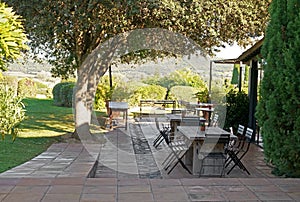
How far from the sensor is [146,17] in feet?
26.4

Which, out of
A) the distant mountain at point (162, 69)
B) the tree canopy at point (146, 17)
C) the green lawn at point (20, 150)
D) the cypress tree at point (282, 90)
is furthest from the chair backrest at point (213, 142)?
the distant mountain at point (162, 69)

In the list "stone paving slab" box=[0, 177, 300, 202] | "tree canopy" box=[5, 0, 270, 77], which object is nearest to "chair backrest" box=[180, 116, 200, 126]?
"tree canopy" box=[5, 0, 270, 77]

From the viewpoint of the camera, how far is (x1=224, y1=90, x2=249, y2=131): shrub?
33.9 feet

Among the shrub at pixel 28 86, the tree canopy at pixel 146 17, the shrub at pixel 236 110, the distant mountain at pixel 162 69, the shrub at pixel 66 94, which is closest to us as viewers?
the tree canopy at pixel 146 17

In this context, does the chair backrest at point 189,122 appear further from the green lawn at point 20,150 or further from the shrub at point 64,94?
the shrub at point 64,94

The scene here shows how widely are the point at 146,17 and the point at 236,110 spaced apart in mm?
3961

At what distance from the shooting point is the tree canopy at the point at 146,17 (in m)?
6.91

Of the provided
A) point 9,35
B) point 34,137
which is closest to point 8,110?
point 9,35

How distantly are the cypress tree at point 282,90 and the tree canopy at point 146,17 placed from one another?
5.45 ft

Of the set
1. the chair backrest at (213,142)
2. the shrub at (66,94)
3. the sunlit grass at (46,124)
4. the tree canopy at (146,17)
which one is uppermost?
the tree canopy at (146,17)

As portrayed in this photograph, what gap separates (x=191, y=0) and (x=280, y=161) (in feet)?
10.5

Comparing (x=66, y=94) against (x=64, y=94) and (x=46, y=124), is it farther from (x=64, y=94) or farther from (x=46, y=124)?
(x=46, y=124)

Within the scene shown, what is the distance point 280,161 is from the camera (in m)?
5.51

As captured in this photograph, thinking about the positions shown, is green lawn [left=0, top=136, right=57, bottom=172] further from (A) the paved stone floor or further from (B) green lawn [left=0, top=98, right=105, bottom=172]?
(A) the paved stone floor
